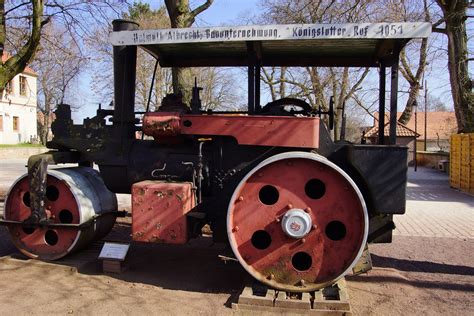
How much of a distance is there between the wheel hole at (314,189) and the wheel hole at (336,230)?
28 centimetres

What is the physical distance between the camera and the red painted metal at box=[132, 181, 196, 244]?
14.4 ft

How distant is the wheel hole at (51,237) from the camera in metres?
5.15

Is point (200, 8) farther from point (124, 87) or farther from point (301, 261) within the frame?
point (301, 261)

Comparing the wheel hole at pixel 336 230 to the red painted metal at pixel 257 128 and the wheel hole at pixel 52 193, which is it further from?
the wheel hole at pixel 52 193

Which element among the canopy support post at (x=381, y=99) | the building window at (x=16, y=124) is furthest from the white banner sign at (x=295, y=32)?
the building window at (x=16, y=124)

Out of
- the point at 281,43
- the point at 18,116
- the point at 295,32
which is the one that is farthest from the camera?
the point at 18,116

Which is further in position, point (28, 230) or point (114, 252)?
point (28, 230)

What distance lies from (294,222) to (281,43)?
181cm

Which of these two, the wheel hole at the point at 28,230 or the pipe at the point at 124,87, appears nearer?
the pipe at the point at 124,87

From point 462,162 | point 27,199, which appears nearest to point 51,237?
point 27,199

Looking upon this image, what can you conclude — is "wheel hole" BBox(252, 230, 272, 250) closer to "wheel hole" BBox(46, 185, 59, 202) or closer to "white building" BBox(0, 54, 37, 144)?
"wheel hole" BBox(46, 185, 59, 202)

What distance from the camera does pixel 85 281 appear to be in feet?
15.0

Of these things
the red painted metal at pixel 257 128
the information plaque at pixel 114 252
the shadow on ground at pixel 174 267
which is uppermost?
the red painted metal at pixel 257 128

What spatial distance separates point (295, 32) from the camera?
13.7 ft
